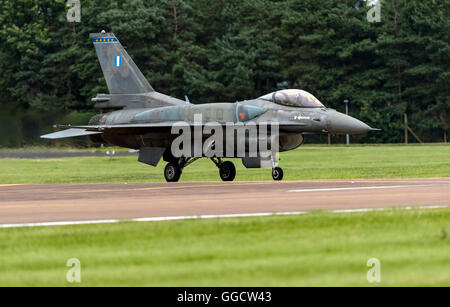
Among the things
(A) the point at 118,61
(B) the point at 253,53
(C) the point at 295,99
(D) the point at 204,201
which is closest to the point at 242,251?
(D) the point at 204,201

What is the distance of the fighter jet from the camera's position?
24812 millimetres

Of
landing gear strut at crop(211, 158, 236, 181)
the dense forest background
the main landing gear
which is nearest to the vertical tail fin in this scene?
the main landing gear

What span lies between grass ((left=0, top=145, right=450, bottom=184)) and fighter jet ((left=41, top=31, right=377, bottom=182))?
2984 mm

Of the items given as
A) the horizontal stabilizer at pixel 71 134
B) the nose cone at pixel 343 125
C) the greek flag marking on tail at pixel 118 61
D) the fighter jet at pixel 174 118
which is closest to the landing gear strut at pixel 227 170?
the fighter jet at pixel 174 118

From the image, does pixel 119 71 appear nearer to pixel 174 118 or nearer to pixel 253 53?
pixel 174 118

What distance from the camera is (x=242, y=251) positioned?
9.53 m

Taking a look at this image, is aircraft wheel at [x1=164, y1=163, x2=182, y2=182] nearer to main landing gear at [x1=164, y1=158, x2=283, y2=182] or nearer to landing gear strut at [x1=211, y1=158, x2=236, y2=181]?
main landing gear at [x1=164, y1=158, x2=283, y2=182]

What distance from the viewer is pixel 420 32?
3073 inches

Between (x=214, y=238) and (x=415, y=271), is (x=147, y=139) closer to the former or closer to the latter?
(x=214, y=238)

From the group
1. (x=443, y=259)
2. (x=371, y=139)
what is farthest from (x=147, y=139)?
(x=371, y=139)

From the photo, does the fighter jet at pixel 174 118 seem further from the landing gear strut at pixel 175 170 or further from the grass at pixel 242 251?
the grass at pixel 242 251

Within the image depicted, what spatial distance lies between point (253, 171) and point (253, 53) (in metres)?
43.6

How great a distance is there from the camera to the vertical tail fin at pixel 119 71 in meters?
29.5

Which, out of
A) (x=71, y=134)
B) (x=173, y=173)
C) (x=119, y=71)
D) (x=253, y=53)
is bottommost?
(x=173, y=173)
